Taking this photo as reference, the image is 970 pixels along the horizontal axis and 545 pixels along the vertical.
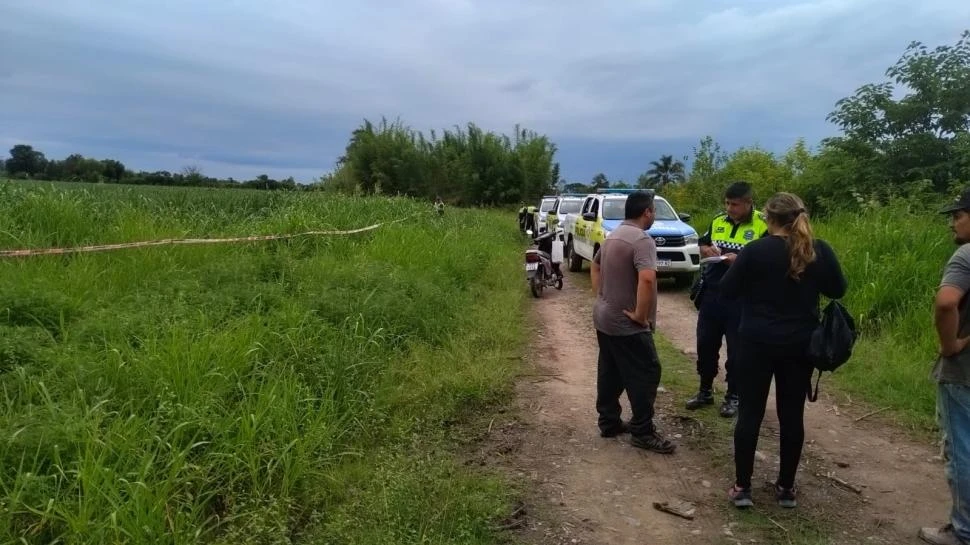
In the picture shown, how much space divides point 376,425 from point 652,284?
86.0 inches

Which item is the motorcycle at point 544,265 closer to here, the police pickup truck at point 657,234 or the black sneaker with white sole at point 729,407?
the police pickup truck at point 657,234

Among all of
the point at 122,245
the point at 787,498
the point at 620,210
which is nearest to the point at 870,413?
the point at 787,498

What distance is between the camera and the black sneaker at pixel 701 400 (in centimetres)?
531

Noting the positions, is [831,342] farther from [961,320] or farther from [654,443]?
[654,443]

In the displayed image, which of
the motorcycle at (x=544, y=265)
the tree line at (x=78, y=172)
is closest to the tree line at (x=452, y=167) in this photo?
the tree line at (x=78, y=172)

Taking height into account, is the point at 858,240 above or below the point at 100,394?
above

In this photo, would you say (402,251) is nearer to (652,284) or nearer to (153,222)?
(153,222)

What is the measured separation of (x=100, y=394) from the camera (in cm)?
391

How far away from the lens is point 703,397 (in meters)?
5.33

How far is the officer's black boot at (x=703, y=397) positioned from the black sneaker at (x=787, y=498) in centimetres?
160

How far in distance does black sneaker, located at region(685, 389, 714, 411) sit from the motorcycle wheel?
5.57 m

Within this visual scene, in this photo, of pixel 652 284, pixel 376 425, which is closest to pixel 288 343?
pixel 376 425

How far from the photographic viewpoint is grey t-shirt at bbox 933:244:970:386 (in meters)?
2.97

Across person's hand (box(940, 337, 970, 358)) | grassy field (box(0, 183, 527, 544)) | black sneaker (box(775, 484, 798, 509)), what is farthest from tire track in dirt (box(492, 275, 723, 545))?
person's hand (box(940, 337, 970, 358))
